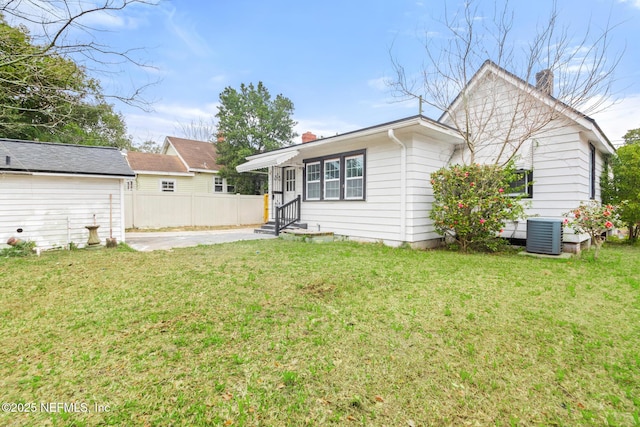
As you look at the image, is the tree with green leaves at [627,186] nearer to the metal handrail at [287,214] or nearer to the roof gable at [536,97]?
the roof gable at [536,97]

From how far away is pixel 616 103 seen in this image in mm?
6938

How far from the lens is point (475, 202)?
688 cm

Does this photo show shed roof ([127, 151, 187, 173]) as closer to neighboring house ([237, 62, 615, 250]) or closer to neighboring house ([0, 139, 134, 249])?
neighboring house ([0, 139, 134, 249])

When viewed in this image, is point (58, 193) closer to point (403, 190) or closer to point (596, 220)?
point (403, 190)

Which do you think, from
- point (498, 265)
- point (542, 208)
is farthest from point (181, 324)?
point (542, 208)

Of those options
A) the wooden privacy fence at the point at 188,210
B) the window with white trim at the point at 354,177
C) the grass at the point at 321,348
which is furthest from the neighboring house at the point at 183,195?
the grass at the point at 321,348

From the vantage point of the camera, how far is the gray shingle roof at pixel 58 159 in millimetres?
7160

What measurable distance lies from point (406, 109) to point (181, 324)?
27.7ft

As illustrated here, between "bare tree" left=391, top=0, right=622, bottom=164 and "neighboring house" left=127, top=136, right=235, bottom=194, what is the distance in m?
15.4

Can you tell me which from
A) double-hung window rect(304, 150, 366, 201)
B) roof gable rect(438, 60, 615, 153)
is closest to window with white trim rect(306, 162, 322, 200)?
double-hung window rect(304, 150, 366, 201)

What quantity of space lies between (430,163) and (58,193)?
382 inches

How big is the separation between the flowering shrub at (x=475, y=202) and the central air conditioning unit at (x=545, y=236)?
56 centimetres

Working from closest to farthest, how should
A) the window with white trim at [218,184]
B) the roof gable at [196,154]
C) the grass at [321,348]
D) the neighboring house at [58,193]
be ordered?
the grass at [321,348]
the neighboring house at [58,193]
the roof gable at [196,154]
the window with white trim at [218,184]

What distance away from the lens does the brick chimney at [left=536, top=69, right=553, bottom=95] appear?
718 centimetres
